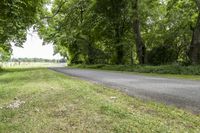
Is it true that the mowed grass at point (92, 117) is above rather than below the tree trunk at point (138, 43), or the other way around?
below

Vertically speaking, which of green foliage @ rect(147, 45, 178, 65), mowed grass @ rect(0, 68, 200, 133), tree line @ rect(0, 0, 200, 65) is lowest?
mowed grass @ rect(0, 68, 200, 133)

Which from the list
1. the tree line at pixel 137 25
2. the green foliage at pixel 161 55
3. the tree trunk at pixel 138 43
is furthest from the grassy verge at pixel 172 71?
the green foliage at pixel 161 55

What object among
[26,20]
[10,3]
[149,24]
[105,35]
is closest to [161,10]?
[149,24]

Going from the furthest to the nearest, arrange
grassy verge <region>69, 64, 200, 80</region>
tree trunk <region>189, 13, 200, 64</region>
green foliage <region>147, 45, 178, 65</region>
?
green foliage <region>147, 45, 178, 65</region> < tree trunk <region>189, 13, 200, 64</region> < grassy verge <region>69, 64, 200, 80</region>

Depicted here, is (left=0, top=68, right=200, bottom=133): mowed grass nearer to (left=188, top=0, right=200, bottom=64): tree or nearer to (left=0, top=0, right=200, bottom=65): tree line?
(left=188, top=0, right=200, bottom=64): tree

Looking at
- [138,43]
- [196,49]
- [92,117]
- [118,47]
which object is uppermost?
[138,43]

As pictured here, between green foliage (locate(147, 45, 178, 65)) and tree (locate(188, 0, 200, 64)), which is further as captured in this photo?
green foliage (locate(147, 45, 178, 65))

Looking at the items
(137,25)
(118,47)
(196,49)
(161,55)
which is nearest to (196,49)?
(196,49)

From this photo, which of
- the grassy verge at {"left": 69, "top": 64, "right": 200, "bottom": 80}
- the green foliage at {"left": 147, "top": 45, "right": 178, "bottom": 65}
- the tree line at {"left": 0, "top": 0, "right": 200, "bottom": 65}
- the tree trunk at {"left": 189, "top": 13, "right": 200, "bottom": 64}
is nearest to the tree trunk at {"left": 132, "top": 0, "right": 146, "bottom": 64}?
the tree line at {"left": 0, "top": 0, "right": 200, "bottom": 65}

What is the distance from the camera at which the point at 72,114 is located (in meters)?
6.14

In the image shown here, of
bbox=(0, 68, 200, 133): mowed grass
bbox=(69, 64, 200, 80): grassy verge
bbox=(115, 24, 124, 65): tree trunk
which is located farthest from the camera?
bbox=(115, 24, 124, 65): tree trunk

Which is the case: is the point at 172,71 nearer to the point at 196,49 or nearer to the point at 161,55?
the point at 196,49

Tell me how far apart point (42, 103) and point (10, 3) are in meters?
5.20

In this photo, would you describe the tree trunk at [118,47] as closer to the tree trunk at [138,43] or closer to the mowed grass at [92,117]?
the tree trunk at [138,43]
